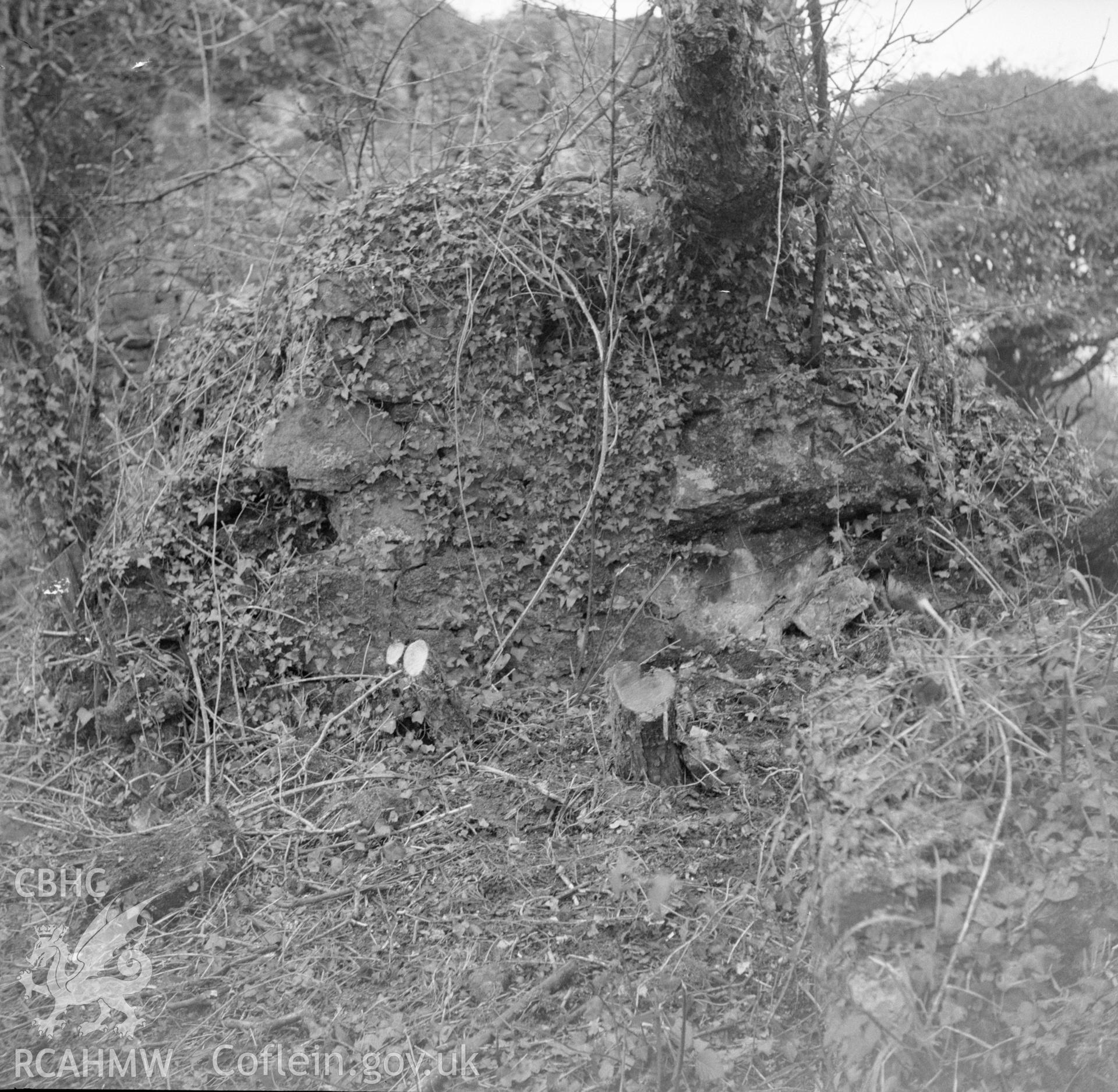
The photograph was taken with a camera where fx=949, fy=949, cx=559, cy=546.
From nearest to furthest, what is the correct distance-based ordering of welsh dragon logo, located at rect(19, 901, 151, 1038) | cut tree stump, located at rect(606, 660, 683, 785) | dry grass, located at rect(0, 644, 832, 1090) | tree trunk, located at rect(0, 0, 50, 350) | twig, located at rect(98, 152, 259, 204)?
1. dry grass, located at rect(0, 644, 832, 1090)
2. welsh dragon logo, located at rect(19, 901, 151, 1038)
3. cut tree stump, located at rect(606, 660, 683, 785)
4. tree trunk, located at rect(0, 0, 50, 350)
5. twig, located at rect(98, 152, 259, 204)

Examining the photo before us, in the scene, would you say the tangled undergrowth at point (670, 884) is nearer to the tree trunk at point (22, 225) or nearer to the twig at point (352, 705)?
the twig at point (352, 705)

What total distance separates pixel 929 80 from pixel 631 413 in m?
3.61

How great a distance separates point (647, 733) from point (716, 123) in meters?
2.54

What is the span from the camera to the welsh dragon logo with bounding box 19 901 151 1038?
3068 mm

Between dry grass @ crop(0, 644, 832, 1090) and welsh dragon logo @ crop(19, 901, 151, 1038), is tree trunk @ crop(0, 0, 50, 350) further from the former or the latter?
welsh dragon logo @ crop(19, 901, 151, 1038)

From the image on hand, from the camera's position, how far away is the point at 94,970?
3.31 m

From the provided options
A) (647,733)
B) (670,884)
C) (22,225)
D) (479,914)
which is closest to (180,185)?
(22,225)

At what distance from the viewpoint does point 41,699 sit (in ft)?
16.4

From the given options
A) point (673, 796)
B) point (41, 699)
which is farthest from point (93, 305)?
point (673, 796)

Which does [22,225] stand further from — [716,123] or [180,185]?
[716,123]

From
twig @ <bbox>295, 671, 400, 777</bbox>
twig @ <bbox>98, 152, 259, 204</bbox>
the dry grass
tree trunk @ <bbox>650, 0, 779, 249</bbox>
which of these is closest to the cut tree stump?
the dry grass

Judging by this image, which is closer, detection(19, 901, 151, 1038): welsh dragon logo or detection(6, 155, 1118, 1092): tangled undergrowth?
detection(6, 155, 1118, 1092): tangled undergrowth

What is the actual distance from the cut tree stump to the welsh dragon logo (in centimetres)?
189

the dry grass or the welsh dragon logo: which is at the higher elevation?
the dry grass
